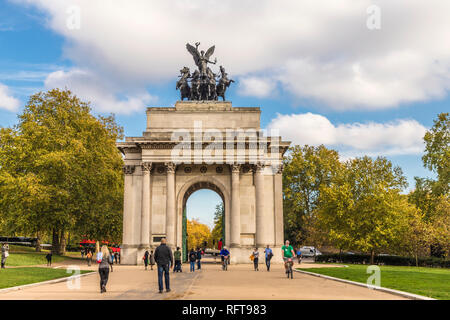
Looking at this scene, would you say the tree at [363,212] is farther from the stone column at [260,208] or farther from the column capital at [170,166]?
the column capital at [170,166]

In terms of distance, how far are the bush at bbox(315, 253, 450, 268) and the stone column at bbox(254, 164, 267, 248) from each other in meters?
13.2

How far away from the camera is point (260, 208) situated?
38.5 m

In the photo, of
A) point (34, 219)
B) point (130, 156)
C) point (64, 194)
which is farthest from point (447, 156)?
point (34, 219)

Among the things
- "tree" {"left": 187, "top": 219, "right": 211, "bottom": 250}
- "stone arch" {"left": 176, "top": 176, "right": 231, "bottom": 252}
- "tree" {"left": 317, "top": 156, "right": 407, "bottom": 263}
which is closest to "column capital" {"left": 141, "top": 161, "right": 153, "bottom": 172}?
"stone arch" {"left": 176, "top": 176, "right": 231, "bottom": 252}

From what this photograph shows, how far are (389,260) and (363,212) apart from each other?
556 cm

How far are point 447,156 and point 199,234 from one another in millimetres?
83466

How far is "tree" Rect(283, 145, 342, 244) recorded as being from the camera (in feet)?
201

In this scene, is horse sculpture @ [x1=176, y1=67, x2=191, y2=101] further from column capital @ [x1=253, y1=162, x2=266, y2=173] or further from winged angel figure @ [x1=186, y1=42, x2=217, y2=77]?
column capital @ [x1=253, y1=162, x2=266, y2=173]

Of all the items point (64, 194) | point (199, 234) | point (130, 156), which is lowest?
point (199, 234)

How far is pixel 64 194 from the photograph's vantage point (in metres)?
40.5

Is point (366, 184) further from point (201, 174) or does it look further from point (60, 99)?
point (60, 99)

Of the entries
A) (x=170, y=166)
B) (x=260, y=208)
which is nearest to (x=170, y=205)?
(x=170, y=166)

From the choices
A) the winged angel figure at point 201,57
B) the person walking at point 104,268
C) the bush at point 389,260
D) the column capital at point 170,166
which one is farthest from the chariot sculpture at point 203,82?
the person walking at point 104,268
